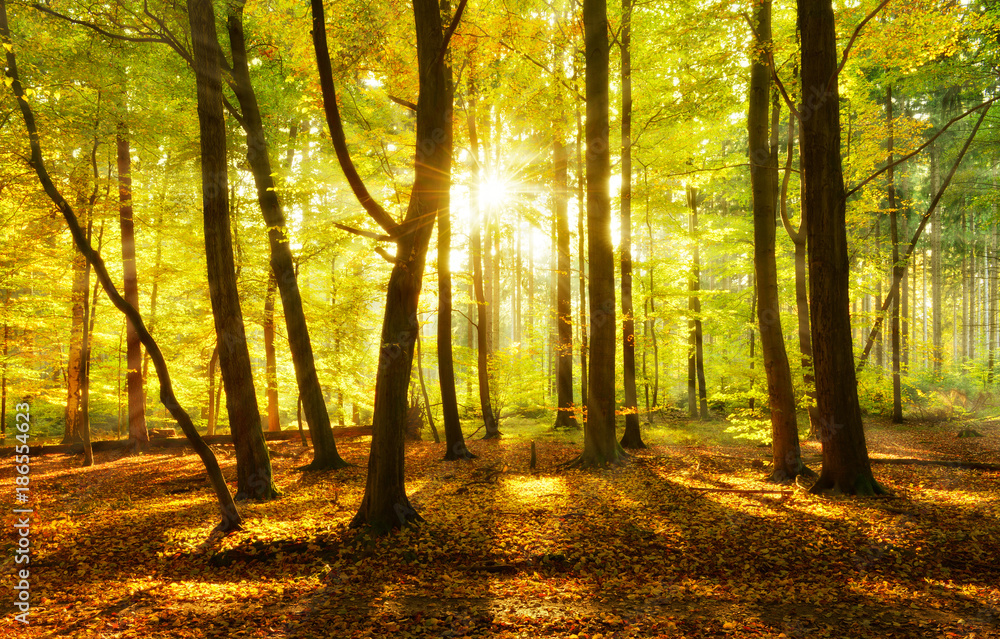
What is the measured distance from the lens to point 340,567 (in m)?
4.98

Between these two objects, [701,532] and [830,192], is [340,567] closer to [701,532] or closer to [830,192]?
[701,532]

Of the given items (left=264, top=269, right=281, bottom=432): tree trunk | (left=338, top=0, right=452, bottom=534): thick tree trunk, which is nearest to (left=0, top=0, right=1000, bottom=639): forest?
(left=338, top=0, right=452, bottom=534): thick tree trunk

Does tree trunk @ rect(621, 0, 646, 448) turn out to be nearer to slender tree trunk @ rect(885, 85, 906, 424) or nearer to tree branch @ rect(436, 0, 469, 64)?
tree branch @ rect(436, 0, 469, 64)

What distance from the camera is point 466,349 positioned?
16.3 metres

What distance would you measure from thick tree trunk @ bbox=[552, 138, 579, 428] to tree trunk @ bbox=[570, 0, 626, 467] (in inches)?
133


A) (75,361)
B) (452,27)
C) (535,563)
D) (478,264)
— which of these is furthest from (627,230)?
(75,361)

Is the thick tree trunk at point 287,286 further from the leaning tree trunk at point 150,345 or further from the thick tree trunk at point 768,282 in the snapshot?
the thick tree trunk at point 768,282

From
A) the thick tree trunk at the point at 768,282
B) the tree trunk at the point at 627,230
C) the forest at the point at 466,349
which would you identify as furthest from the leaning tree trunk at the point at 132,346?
the thick tree trunk at the point at 768,282

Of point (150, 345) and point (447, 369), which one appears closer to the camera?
point (150, 345)

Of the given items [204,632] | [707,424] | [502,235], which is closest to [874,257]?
[707,424]

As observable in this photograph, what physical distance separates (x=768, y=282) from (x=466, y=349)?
10.1 m

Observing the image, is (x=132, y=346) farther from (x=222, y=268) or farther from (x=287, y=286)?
(x=222, y=268)

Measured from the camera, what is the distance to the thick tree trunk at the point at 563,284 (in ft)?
44.2

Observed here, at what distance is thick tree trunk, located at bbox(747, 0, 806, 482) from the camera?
8.02 metres
